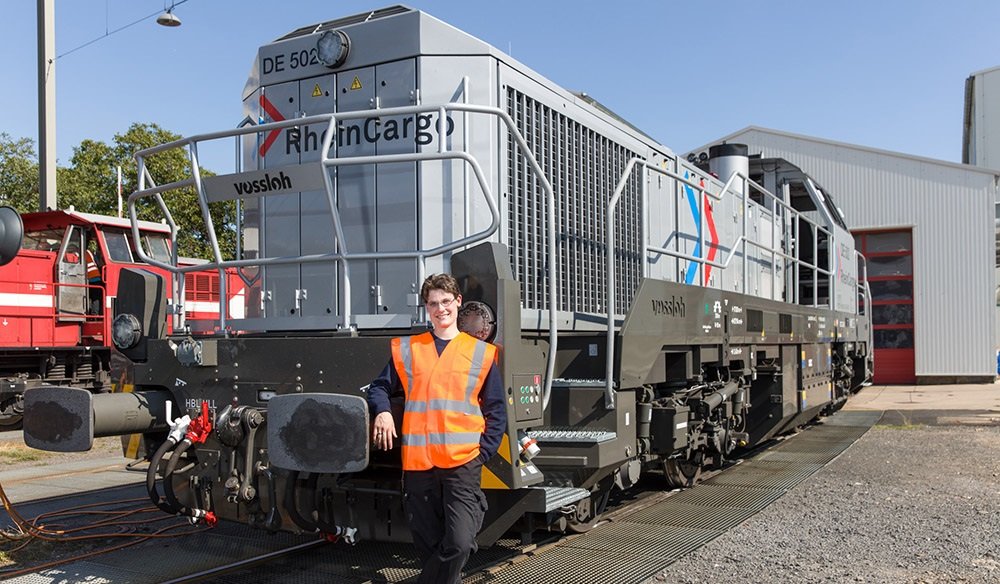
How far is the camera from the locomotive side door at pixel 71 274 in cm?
1312

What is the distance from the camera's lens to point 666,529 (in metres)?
5.83

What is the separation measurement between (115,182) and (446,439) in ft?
71.5

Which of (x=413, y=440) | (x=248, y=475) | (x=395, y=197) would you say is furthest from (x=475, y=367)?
(x=395, y=197)

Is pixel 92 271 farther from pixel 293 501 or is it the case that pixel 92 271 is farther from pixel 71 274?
pixel 293 501

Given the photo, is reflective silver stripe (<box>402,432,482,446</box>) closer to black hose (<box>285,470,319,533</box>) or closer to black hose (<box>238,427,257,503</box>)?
black hose (<box>285,470,319,533</box>)

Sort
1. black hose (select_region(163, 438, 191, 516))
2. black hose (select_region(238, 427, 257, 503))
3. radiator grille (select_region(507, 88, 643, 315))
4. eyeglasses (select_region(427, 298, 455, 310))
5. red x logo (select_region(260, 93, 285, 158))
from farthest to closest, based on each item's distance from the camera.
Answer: red x logo (select_region(260, 93, 285, 158))
radiator grille (select_region(507, 88, 643, 315))
black hose (select_region(163, 438, 191, 516))
black hose (select_region(238, 427, 257, 503))
eyeglasses (select_region(427, 298, 455, 310))

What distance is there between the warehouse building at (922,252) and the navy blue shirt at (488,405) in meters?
19.9

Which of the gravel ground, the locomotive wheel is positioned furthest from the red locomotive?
the gravel ground

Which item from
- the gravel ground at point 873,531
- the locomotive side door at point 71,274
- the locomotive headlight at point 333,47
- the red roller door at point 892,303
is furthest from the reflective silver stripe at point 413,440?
the red roller door at point 892,303

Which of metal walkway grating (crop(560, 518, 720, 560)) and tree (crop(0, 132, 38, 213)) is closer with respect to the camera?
metal walkway grating (crop(560, 518, 720, 560))

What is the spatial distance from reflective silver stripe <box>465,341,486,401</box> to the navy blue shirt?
0.23ft

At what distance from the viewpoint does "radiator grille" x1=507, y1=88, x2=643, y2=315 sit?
5.12m

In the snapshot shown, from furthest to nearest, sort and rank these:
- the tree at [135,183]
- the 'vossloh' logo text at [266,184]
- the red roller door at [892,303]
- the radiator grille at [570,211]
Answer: the red roller door at [892,303]
the tree at [135,183]
the radiator grille at [570,211]
the 'vossloh' logo text at [266,184]

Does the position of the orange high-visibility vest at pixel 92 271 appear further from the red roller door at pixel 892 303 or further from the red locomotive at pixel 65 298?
the red roller door at pixel 892 303
